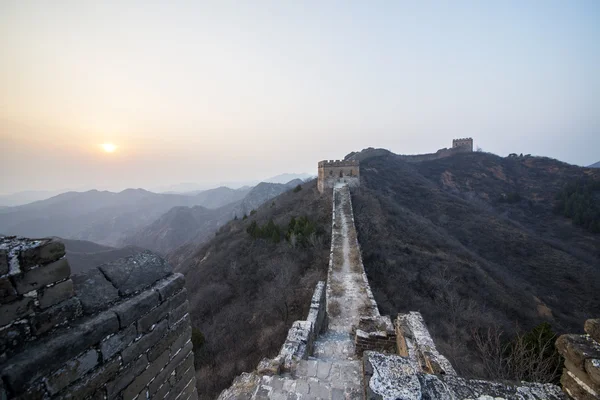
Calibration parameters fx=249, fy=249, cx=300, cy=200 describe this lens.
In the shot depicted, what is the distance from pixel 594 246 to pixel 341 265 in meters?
29.7

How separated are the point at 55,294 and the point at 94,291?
0.35 meters

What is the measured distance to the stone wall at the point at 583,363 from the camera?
83.5 inches

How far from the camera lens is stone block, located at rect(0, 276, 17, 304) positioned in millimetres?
1407

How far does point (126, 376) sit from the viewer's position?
2121mm

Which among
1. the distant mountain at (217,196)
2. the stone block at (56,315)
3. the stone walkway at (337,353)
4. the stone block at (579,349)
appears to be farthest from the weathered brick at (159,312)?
the distant mountain at (217,196)

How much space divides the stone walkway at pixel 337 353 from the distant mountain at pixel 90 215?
307 feet

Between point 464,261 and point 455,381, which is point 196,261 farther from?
point 455,381

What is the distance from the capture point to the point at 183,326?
2834mm

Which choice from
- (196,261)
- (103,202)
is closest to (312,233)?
(196,261)

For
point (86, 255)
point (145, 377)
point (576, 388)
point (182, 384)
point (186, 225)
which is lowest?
point (186, 225)

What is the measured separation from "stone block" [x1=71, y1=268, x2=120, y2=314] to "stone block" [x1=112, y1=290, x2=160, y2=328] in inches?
4.0

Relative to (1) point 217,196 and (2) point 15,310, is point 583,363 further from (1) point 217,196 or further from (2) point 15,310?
(1) point 217,196

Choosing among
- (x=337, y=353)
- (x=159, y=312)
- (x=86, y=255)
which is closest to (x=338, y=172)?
(x=337, y=353)

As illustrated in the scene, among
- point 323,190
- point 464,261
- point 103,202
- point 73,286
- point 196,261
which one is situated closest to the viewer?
point 73,286
